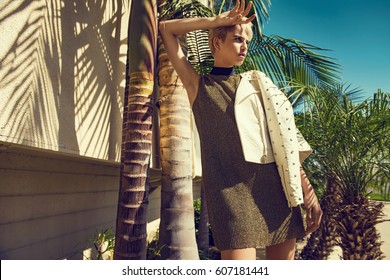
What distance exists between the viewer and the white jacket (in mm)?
1641

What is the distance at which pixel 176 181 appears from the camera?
2.92 m

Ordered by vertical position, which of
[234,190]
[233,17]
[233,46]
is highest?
[233,17]

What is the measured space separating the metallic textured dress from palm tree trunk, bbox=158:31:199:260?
4.05 feet

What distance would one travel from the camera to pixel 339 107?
4.49 metres

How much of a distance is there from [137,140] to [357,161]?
286 cm

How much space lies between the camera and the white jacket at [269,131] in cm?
164

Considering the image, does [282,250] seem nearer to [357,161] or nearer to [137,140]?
[137,140]

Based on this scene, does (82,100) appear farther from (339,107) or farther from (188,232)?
(339,107)

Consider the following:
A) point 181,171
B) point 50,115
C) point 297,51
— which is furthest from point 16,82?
point 297,51

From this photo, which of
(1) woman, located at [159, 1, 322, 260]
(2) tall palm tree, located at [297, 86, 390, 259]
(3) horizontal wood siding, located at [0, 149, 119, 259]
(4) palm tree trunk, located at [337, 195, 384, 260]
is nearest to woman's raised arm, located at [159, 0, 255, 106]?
(1) woman, located at [159, 1, 322, 260]

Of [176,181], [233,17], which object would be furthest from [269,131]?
[176,181]

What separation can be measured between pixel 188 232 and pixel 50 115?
1.43 m

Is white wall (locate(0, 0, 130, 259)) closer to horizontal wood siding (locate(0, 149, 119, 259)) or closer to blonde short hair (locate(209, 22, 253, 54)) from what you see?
horizontal wood siding (locate(0, 149, 119, 259))

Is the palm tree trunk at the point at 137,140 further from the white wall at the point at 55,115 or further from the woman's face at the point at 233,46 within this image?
the woman's face at the point at 233,46
